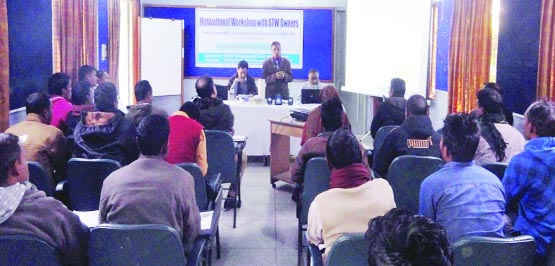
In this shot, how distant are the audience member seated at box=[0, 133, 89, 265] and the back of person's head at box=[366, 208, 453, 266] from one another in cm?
136

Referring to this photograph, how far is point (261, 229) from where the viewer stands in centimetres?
458

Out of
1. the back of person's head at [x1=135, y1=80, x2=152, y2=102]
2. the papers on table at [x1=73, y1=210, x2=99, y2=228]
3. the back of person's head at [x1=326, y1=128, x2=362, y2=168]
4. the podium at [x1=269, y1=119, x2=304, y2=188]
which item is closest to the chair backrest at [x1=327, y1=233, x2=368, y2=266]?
the back of person's head at [x1=326, y1=128, x2=362, y2=168]

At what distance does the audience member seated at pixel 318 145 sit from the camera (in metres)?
3.64

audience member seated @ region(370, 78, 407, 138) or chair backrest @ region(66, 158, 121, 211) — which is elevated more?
audience member seated @ region(370, 78, 407, 138)

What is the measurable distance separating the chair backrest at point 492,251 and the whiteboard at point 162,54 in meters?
7.40

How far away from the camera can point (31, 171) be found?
3121mm

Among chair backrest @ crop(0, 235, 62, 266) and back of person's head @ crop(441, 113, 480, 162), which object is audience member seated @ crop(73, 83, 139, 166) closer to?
chair backrest @ crop(0, 235, 62, 266)

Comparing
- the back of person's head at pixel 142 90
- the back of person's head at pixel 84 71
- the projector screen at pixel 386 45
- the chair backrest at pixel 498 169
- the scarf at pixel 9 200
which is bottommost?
the chair backrest at pixel 498 169

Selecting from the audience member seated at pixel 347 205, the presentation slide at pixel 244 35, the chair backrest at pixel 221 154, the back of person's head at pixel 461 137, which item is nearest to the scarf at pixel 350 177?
the audience member seated at pixel 347 205

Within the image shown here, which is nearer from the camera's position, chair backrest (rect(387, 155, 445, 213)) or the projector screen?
chair backrest (rect(387, 155, 445, 213))

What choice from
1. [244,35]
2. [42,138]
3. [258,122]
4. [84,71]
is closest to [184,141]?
[42,138]

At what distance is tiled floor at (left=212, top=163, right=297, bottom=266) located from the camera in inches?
155

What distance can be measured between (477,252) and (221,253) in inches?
91.8

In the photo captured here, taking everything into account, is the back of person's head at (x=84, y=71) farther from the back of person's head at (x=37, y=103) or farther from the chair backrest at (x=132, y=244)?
the chair backrest at (x=132, y=244)
